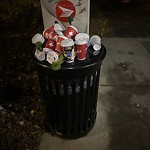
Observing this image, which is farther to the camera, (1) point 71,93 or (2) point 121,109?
(2) point 121,109

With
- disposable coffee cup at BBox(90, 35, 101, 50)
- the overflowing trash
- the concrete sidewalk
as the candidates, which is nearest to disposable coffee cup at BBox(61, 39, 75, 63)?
the overflowing trash

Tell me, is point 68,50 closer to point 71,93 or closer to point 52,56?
point 52,56

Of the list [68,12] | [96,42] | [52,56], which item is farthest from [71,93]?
[68,12]

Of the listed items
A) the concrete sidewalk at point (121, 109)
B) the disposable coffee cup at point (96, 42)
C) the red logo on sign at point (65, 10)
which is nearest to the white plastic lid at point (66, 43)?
the disposable coffee cup at point (96, 42)

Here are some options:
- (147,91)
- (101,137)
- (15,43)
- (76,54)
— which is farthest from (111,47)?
(76,54)

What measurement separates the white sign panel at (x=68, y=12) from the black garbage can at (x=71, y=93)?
352 mm

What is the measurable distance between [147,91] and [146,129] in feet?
2.50

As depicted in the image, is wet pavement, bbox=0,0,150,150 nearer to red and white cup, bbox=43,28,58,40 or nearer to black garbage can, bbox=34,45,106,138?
black garbage can, bbox=34,45,106,138

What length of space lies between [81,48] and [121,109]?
54.5 inches

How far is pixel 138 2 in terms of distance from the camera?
7.38 metres

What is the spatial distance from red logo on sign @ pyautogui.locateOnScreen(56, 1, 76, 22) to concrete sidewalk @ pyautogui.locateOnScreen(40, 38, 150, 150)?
53.5 inches

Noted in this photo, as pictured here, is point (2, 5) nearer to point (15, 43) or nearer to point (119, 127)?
point (15, 43)

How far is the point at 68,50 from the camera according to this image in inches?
59.9

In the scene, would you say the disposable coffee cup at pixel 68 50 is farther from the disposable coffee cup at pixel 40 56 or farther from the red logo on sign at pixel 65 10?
the red logo on sign at pixel 65 10
